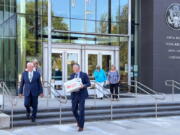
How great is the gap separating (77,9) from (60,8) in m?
1.01

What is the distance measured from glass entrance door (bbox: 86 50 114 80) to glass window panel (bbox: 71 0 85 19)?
205cm

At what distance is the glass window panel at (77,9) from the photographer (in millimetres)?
19273

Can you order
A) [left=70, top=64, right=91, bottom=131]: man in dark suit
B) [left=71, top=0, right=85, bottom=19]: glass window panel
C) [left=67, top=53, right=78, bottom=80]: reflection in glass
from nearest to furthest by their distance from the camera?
[left=70, top=64, right=91, bottom=131]: man in dark suit, [left=67, top=53, right=78, bottom=80]: reflection in glass, [left=71, top=0, right=85, bottom=19]: glass window panel

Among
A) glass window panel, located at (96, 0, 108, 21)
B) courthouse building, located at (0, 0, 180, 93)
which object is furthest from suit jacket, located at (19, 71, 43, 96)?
glass window panel, located at (96, 0, 108, 21)

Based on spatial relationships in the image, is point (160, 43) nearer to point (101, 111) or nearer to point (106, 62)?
point (106, 62)

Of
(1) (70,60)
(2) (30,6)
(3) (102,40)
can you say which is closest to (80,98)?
(1) (70,60)

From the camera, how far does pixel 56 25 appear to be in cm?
1888

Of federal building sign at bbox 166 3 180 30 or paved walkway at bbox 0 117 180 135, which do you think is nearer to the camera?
paved walkway at bbox 0 117 180 135

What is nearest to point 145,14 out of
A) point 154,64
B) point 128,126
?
point 154,64

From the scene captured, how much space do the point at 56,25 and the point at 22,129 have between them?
9.45 m

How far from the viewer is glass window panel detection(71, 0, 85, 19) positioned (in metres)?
19.3

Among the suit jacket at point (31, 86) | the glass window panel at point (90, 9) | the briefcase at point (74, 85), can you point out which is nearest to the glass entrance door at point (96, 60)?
the glass window panel at point (90, 9)

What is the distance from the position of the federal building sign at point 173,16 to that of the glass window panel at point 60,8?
601 cm

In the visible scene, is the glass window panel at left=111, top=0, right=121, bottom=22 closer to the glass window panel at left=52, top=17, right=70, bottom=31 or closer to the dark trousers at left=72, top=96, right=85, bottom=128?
the glass window panel at left=52, top=17, right=70, bottom=31
